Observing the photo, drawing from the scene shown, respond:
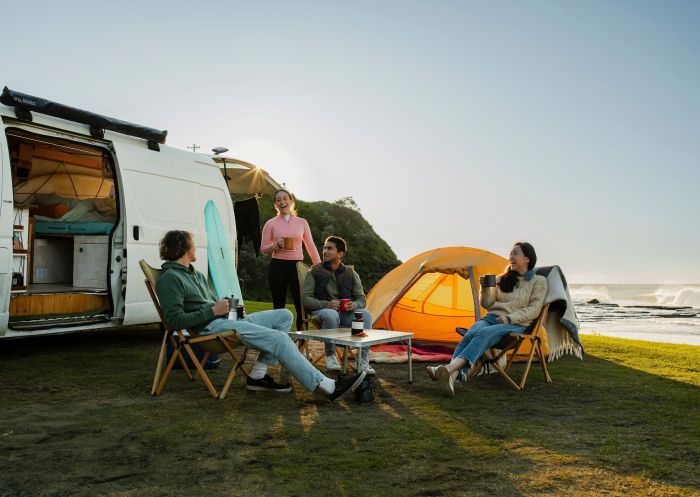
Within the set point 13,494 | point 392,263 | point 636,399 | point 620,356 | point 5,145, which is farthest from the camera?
point 392,263

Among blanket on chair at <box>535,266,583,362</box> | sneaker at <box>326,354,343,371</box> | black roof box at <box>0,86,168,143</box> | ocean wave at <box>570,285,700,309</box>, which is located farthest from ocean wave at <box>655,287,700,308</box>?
black roof box at <box>0,86,168,143</box>

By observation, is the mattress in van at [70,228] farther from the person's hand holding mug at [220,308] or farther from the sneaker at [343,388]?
the sneaker at [343,388]

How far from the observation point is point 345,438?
3377 mm

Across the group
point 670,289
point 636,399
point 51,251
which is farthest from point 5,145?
point 670,289

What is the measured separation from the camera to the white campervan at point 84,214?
5.32 metres

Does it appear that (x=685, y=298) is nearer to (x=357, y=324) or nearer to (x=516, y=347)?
(x=516, y=347)

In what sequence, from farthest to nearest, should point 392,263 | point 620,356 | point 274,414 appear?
point 392,263
point 620,356
point 274,414

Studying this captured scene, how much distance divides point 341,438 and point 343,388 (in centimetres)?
68

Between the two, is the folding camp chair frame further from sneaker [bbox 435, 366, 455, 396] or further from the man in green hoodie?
the man in green hoodie

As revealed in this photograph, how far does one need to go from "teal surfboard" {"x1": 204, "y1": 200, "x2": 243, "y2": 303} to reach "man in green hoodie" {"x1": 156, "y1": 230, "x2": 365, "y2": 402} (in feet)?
7.89

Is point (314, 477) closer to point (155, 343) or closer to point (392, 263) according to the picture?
point (155, 343)

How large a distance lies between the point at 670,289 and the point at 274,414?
53.3m

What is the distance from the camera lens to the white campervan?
5.32 m

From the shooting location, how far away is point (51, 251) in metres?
7.84
